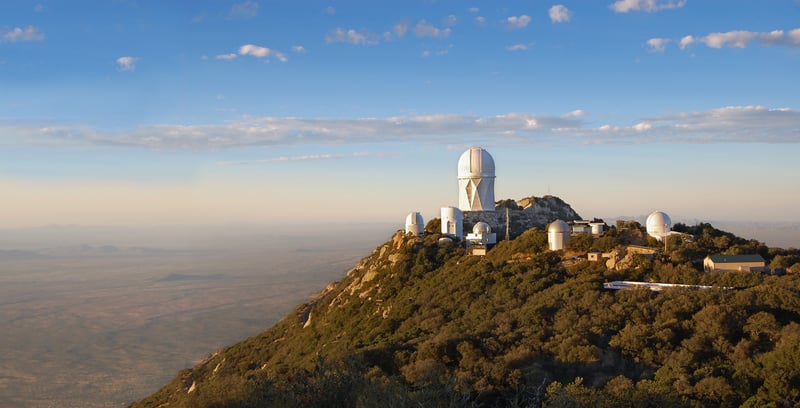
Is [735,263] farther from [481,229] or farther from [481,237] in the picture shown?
[481,229]

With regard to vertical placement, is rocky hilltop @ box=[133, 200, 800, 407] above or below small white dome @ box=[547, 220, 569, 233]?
below

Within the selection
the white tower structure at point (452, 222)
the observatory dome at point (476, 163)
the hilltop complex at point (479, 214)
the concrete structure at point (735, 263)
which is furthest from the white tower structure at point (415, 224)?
the concrete structure at point (735, 263)

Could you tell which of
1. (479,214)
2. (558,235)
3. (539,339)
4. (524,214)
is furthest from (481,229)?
(539,339)

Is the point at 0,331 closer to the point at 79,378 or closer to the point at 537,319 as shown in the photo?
the point at 79,378

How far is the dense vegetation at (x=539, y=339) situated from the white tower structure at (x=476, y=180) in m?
9.08

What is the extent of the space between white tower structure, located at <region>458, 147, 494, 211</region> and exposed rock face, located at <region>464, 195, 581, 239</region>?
0.76 meters

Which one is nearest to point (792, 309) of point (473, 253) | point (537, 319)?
point (537, 319)

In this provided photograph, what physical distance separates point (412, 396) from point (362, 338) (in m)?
18.2

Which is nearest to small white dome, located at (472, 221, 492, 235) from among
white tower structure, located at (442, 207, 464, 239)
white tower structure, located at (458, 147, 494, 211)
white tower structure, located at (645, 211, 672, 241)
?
white tower structure, located at (442, 207, 464, 239)

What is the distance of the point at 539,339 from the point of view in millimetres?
21406

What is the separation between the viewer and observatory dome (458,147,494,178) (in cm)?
4769

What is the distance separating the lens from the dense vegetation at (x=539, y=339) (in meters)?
14.7

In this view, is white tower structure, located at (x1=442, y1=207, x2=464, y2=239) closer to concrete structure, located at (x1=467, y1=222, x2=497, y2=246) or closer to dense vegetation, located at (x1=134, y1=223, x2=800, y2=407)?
concrete structure, located at (x1=467, y1=222, x2=497, y2=246)

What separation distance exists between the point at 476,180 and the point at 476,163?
5.10ft
